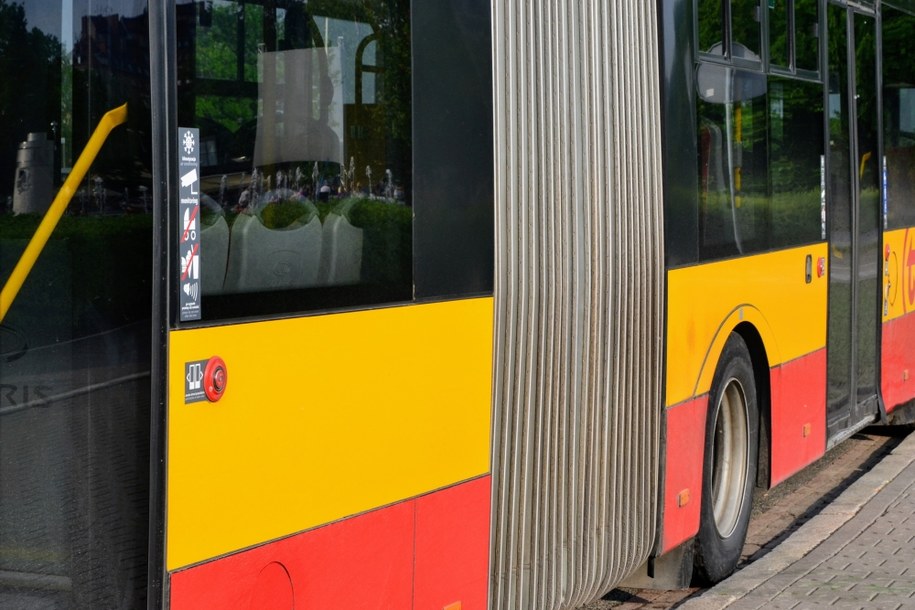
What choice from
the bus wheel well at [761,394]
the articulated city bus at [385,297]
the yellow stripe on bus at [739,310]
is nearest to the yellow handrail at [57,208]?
the articulated city bus at [385,297]

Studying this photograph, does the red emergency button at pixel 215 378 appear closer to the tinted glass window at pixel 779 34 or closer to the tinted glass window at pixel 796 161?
the tinted glass window at pixel 796 161

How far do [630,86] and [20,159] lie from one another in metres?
2.96

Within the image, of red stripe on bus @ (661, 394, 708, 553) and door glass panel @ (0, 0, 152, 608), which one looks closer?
door glass panel @ (0, 0, 152, 608)

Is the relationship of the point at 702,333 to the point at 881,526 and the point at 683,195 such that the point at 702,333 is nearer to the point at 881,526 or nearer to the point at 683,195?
the point at 683,195

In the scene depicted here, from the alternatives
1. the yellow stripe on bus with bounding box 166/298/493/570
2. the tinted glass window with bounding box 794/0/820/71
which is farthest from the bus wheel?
the yellow stripe on bus with bounding box 166/298/493/570

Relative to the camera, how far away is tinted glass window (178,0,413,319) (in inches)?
125

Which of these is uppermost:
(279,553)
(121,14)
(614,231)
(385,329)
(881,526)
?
(121,14)

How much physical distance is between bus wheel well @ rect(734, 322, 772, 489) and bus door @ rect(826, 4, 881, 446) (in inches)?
47.2

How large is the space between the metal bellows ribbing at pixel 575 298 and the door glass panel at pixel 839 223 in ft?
9.36

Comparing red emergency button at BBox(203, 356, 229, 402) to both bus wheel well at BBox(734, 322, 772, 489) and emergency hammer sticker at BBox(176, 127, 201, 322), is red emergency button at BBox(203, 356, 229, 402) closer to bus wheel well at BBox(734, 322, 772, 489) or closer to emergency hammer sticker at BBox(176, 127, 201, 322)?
emergency hammer sticker at BBox(176, 127, 201, 322)

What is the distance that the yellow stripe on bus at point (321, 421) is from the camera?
3.11 meters

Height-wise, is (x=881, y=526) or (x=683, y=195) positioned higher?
(x=683, y=195)

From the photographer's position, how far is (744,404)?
6.83 m

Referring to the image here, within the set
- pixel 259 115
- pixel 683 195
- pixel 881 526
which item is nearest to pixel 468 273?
pixel 259 115
